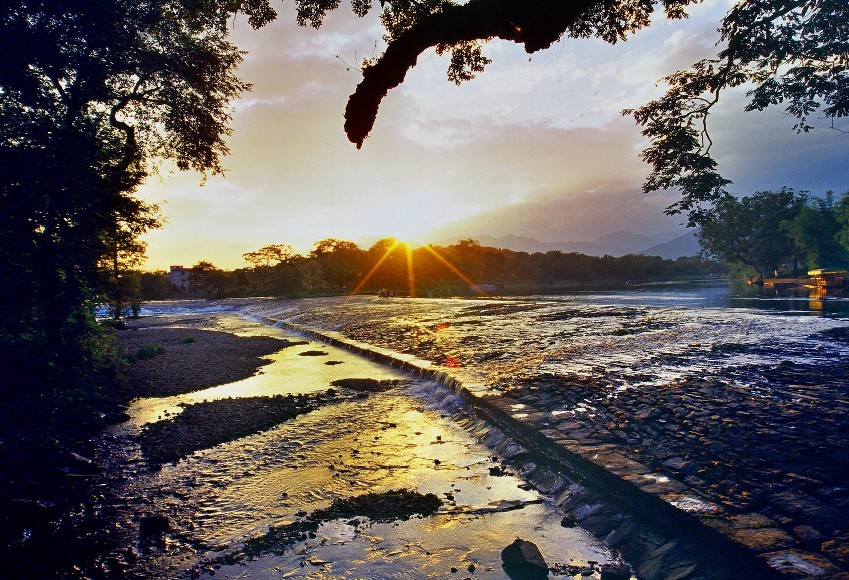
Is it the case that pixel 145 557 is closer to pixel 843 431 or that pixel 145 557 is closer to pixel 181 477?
pixel 181 477

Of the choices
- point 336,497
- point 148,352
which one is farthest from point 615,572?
point 148,352

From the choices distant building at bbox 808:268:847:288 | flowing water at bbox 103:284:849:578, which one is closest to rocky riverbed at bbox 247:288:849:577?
flowing water at bbox 103:284:849:578

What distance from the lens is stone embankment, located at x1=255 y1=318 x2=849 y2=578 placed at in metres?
3.19

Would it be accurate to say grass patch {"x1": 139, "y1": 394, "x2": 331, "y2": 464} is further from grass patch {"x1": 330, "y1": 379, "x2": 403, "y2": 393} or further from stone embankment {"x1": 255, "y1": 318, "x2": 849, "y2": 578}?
stone embankment {"x1": 255, "y1": 318, "x2": 849, "y2": 578}

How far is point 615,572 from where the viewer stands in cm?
343

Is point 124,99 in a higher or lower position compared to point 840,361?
higher

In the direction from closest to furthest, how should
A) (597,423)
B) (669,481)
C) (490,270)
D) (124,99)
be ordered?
(669,481)
(597,423)
(124,99)
(490,270)

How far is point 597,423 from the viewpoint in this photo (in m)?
6.04

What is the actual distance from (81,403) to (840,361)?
1600 cm

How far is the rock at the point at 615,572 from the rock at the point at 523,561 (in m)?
0.45

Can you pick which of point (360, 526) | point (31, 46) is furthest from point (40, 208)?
point (360, 526)

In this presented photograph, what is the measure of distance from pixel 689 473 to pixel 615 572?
149 cm

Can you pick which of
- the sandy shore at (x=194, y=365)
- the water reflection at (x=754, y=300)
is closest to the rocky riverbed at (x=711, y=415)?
the sandy shore at (x=194, y=365)

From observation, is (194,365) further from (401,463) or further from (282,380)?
(401,463)
